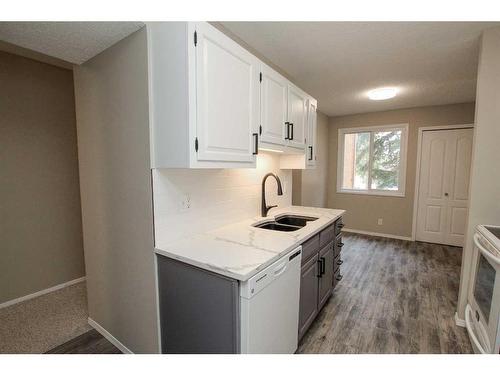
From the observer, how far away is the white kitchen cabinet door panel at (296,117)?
2199mm

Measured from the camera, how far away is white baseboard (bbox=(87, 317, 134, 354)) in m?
1.81

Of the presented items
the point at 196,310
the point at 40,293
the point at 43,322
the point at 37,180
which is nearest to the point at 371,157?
the point at 196,310

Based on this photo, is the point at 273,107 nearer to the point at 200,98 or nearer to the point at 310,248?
the point at 200,98

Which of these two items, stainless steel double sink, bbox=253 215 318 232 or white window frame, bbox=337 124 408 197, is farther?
white window frame, bbox=337 124 408 197

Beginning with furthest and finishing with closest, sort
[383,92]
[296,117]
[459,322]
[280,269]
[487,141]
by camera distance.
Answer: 1. [383,92]
2. [296,117]
3. [459,322]
4. [487,141]
5. [280,269]

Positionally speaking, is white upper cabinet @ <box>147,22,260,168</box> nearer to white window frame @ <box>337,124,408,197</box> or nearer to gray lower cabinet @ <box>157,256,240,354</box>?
gray lower cabinet @ <box>157,256,240,354</box>

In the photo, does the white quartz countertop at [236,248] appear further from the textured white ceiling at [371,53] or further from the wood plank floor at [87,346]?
the textured white ceiling at [371,53]

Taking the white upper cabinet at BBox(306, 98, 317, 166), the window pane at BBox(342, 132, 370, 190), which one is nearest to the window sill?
the window pane at BBox(342, 132, 370, 190)

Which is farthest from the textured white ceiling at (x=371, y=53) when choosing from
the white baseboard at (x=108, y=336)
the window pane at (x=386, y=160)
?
the white baseboard at (x=108, y=336)

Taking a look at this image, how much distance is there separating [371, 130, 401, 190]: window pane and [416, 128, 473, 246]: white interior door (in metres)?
0.41

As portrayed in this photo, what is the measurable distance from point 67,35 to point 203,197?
4.19ft

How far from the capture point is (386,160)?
15.9 ft

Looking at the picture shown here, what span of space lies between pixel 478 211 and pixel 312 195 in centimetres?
269

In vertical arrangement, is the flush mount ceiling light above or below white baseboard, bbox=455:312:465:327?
above
